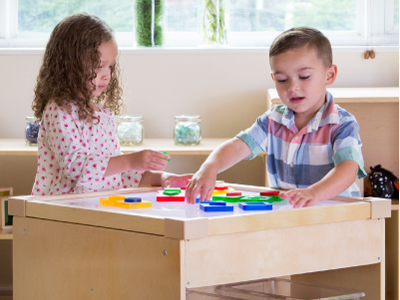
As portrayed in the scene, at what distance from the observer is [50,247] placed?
1122 millimetres

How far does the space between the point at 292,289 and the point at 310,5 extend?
61.7 inches

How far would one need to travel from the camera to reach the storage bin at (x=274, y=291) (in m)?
1.23

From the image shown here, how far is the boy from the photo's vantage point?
1369 millimetres

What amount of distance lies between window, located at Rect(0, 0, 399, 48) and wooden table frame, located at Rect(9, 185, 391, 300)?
58.6 inches

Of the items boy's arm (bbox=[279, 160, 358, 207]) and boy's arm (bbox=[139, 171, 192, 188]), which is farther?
boy's arm (bbox=[139, 171, 192, 188])

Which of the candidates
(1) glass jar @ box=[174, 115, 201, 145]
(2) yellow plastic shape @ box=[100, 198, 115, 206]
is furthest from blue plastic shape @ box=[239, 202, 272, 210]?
(1) glass jar @ box=[174, 115, 201, 145]

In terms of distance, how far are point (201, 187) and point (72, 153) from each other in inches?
13.7

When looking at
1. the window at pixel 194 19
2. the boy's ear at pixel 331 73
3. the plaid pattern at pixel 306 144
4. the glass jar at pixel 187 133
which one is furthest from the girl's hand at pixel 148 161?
the window at pixel 194 19

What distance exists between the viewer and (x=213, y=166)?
1.38 metres

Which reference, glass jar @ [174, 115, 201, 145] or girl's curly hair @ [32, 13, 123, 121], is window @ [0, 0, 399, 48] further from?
girl's curly hair @ [32, 13, 123, 121]

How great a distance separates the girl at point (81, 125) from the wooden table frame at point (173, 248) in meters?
0.19

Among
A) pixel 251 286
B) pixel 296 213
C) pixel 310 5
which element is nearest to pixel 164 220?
pixel 296 213

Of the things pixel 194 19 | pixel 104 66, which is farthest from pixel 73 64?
pixel 194 19

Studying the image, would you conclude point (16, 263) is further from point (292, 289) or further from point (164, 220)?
point (292, 289)
